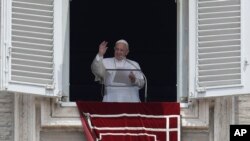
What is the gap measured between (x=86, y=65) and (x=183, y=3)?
226cm

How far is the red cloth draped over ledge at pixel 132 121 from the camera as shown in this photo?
16.0m

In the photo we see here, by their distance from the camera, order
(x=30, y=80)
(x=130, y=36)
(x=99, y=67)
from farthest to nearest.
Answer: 1. (x=130, y=36)
2. (x=99, y=67)
3. (x=30, y=80)

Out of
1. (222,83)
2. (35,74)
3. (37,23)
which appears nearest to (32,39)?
(37,23)

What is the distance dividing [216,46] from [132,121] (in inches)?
39.8

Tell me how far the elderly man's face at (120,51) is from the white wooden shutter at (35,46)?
831mm

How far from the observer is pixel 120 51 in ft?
54.9

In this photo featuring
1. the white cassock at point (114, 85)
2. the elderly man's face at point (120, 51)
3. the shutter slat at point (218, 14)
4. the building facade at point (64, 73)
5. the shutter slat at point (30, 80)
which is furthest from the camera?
the elderly man's face at point (120, 51)

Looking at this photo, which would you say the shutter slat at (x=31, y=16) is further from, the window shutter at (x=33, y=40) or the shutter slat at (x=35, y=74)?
the shutter slat at (x=35, y=74)

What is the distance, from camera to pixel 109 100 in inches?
647

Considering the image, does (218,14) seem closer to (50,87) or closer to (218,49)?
(218,49)

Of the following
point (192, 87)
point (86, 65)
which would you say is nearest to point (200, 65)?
point (192, 87)

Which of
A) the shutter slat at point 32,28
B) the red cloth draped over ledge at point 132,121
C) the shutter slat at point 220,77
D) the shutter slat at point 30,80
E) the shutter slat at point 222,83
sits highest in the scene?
the shutter slat at point 32,28

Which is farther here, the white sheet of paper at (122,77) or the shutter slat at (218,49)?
the white sheet of paper at (122,77)

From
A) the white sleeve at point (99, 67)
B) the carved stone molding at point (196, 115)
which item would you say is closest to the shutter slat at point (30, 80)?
the white sleeve at point (99, 67)
